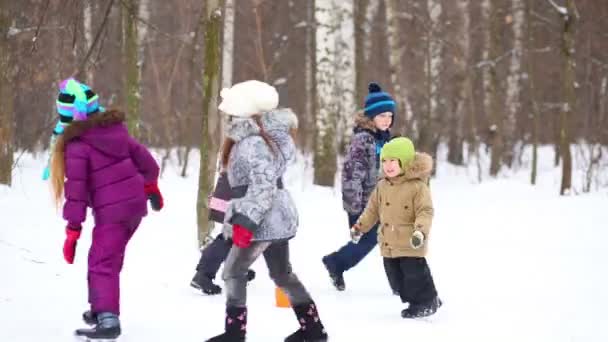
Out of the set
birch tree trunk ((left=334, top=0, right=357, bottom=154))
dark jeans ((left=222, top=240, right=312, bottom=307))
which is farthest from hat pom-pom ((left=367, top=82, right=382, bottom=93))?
birch tree trunk ((left=334, top=0, right=357, bottom=154))

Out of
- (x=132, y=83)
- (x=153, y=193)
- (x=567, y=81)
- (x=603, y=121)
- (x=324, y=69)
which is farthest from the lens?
(x=603, y=121)

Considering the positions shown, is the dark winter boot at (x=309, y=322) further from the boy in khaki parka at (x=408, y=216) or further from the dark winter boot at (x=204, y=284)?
the dark winter boot at (x=204, y=284)

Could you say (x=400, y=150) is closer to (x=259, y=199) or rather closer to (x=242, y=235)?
(x=259, y=199)

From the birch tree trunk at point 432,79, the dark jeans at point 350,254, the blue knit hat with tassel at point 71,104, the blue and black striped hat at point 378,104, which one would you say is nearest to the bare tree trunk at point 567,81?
the birch tree trunk at point 432,79

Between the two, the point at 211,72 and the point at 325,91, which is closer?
the point at 211,72

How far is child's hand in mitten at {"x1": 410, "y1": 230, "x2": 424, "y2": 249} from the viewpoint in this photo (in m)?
5.61

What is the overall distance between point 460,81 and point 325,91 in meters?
7.27

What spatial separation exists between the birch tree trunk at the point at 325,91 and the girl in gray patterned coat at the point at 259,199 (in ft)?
30.4

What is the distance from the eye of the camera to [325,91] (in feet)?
47.1

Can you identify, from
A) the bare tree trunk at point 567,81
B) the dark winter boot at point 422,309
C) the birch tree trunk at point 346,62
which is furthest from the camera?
the birch tree trunk at point 346,62

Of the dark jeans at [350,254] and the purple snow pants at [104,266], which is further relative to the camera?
the dark jeans at [350,254]

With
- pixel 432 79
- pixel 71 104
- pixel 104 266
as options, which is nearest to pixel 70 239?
pixel 104 266

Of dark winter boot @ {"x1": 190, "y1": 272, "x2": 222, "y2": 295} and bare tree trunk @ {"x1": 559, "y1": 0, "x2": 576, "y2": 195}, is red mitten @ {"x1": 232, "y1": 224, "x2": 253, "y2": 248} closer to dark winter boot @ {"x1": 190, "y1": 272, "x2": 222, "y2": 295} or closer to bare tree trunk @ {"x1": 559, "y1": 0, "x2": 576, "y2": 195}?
dark winter boot @ {"x1": 190, "y1": 272, "x2": 222, "y2": 295}

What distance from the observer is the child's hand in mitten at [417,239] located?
221 inches
